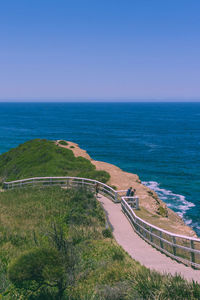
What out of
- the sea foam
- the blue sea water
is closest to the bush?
the blue sea water

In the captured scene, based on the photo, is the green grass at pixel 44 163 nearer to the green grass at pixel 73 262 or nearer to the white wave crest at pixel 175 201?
the green grass at pixel 73 262

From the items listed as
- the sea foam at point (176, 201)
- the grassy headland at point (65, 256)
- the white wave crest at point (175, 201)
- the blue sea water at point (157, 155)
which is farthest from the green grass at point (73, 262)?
the white wave crest at point (175, 201)

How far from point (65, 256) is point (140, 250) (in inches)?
185

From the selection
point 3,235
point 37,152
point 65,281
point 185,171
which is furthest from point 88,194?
point 185,171

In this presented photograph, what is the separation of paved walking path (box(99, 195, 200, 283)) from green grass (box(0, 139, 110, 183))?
34.0 feet

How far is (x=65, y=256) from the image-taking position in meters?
10.2

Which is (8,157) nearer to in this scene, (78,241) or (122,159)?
(122,159)

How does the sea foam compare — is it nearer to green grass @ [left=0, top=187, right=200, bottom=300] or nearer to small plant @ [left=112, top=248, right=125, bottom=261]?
green grass @ [left=0, top=187, right=200, bottom=300]

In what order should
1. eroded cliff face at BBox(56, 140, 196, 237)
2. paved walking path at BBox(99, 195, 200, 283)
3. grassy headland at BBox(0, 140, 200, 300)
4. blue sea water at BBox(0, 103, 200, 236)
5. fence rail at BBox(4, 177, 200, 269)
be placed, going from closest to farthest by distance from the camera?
grassy headland at BBox(0, 140, 200, 300) → paved walking path at BBox(99, 195, 200, 283) → fence rail at BBox(4, 177, 200, 269) → eroded cliff face at BBox(56, 140, 196, 237) → blue sea water at BBox(0, 103, 200, 236)

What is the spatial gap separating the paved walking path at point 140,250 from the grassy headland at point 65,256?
0.60 metres

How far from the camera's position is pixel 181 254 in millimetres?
11969

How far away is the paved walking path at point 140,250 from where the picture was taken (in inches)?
434

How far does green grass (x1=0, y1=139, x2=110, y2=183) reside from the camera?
33569 mm

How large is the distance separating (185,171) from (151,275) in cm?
4882
